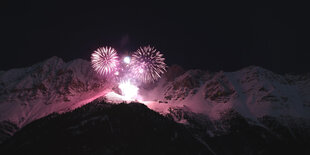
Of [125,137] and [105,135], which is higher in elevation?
[105,135]

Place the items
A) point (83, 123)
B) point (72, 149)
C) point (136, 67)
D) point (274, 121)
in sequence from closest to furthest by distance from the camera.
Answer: point (72, 149), point (136, 67), point (83, 123), point (274, 121)

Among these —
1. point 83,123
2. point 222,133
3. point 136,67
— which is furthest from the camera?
point 222,133

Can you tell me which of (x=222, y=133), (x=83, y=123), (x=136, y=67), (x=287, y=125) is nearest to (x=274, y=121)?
(x=287, y=125)

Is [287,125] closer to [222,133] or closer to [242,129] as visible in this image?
[242,129]

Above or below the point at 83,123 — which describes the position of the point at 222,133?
below

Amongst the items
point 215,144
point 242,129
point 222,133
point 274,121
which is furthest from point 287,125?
point 215,144

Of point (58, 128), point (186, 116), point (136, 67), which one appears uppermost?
point (136, 67)

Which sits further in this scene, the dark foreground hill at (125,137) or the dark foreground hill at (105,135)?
the dark foreground hill at (125,137)

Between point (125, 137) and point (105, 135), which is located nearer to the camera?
point (105, 135)

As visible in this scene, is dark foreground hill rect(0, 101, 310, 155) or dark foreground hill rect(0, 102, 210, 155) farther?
dark foreground hill rect(0, 101, 310, 155)

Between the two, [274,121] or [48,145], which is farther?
[274,121]

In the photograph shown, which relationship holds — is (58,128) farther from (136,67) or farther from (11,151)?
(136,67)
